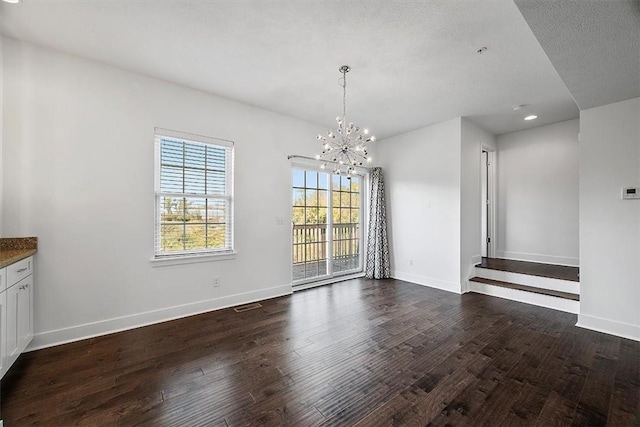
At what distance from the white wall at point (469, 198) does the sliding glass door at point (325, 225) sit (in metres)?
2.04

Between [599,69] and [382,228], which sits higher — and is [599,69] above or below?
above

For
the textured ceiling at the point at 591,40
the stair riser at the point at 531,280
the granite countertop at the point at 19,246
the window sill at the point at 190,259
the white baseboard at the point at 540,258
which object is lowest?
the stair riser at the point at 531,280

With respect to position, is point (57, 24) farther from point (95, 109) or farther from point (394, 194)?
point (394, 194)

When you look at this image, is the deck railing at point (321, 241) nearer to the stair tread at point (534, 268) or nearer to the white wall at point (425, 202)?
the white wall at point (425, 202)

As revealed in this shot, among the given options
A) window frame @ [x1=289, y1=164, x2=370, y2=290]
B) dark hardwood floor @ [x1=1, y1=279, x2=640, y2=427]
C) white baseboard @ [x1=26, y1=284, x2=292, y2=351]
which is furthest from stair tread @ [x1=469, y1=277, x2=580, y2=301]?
white baseboard @ [x1=26, y1=284, x2=292, y2=351]

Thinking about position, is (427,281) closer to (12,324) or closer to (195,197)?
(195,197)

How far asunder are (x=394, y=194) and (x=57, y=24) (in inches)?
207

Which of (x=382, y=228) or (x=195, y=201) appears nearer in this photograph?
(x=195, y=201)

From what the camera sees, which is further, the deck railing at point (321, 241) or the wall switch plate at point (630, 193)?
the deck railing at point (321, 241)

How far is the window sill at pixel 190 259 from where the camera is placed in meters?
3.29

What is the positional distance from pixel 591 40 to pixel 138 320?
4998 mm

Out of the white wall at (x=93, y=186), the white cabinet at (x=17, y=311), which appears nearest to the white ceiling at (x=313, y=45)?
the white wall at (x=93, y=186)

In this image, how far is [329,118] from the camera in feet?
14.9

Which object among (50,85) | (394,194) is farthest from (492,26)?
(50,85)
